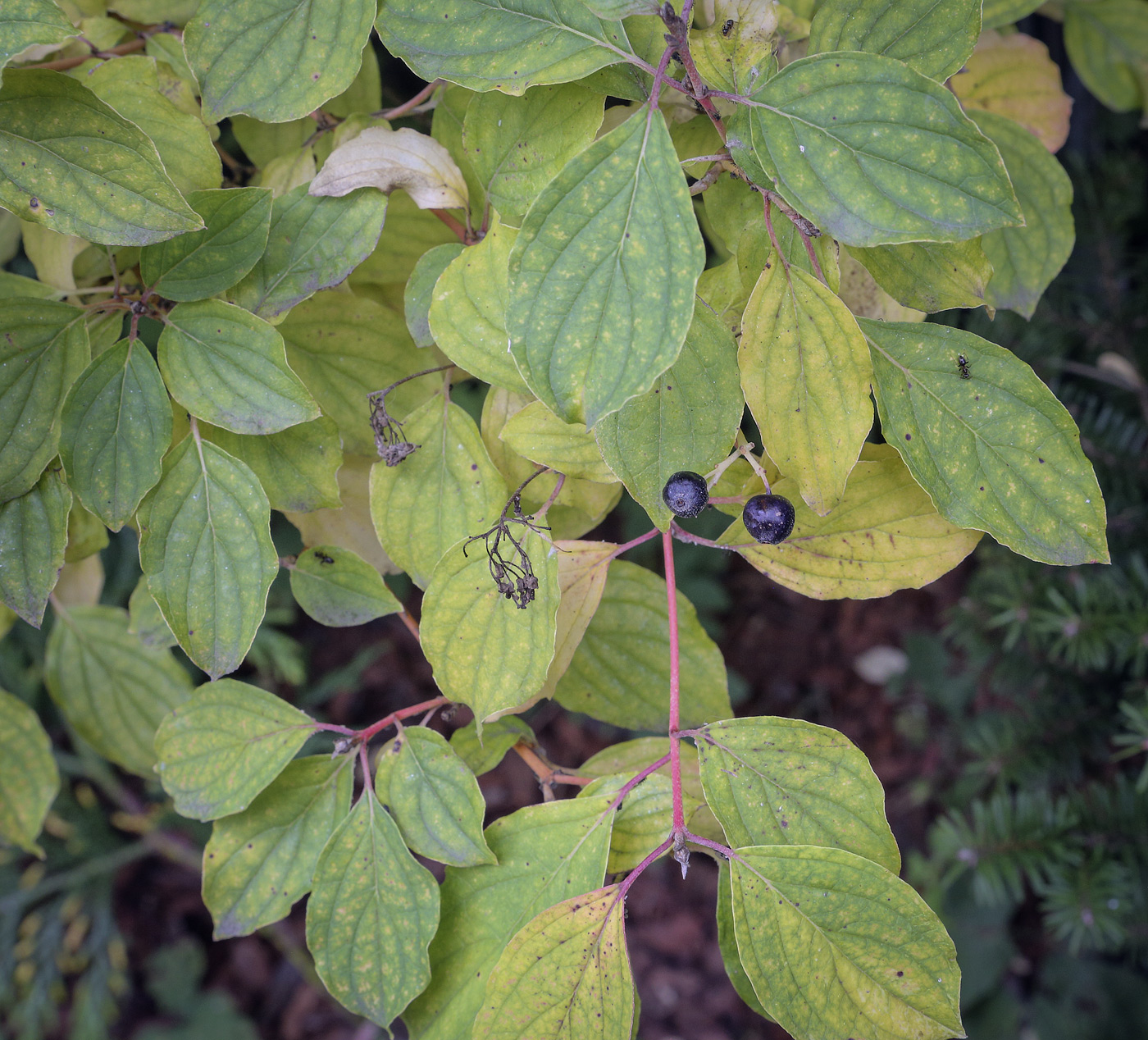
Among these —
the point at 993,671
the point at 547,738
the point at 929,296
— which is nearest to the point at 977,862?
the point at 993,671

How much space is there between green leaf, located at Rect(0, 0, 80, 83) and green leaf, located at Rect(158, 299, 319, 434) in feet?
0.69

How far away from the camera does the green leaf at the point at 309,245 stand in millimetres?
707

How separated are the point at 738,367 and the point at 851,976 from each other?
18.6 inches

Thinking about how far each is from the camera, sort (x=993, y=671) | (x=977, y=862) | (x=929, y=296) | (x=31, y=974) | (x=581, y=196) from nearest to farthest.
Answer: (x=581, y=196) → (x=929, y=296) → (x=977, y=862) → (x=993, y=671) → (x=31, y=974)

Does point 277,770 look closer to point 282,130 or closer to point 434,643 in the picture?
point 434,643

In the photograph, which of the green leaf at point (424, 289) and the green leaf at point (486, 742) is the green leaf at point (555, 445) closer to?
the green leaf at point (424, 289)

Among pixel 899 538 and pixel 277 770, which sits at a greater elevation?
pixel 899 538

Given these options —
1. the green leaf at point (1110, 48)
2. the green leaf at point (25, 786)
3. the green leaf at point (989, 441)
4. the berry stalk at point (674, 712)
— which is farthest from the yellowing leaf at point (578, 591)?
the green leaf at point (1110, 48)

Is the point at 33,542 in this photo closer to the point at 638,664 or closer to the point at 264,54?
the point at 264,54

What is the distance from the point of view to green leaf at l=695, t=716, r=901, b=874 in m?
0.66

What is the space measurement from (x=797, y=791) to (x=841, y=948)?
4.6 inches

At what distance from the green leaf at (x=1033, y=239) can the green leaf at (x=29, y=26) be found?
874 mm

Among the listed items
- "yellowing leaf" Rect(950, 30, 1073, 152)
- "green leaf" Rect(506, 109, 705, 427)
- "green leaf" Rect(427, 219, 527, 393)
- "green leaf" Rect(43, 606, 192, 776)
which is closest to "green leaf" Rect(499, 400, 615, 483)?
"green leaf" Rect(427, 219, 527, 393)

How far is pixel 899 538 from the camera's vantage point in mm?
700
